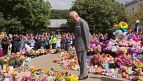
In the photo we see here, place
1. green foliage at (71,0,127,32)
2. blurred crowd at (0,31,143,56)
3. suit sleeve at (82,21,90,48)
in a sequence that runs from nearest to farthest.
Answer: suit sleeve at (82,21,90,48)
blurred crowd at (0,31,143,56)
green foliage at (71,0,127,32)

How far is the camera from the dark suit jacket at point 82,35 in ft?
37.1

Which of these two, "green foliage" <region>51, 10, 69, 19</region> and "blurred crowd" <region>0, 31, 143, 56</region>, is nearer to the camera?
"blurred crowd" <region>0, 31, 143, 56</region>

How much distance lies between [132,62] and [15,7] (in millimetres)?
34960

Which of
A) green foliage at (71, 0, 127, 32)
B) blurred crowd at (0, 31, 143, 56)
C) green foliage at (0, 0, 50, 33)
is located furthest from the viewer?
green foliage at (71, 0, 127, 32)

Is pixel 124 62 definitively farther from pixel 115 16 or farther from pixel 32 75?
pixel 115 16

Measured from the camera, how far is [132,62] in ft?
46.9

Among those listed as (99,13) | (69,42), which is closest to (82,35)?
(69,42)

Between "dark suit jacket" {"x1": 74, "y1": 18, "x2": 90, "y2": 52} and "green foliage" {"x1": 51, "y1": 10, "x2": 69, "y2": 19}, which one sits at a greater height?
"dark suit jacket" {"x1": 74, "y1": 18, "x2": 90, "y2": 52}

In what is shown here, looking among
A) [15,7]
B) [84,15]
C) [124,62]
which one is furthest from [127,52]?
[84,15]

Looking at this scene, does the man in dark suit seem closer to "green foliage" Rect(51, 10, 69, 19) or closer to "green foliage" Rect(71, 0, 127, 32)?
"green foliage" Rect(71, 0, 127, 32)

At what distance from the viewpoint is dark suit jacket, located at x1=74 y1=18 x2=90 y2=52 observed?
11309 mm

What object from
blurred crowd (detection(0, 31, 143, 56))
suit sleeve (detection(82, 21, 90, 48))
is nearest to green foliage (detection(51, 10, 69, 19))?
blurred crowd (detection(0, 31, 143, 56))

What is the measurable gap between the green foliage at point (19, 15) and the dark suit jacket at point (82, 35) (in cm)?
3631

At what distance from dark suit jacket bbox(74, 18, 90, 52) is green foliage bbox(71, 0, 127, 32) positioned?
5571cm
